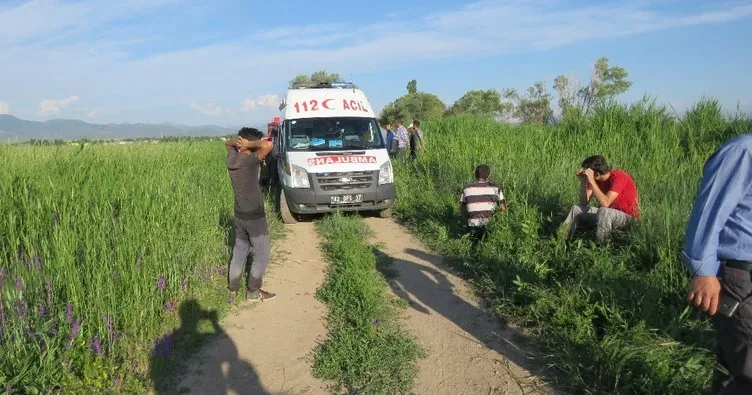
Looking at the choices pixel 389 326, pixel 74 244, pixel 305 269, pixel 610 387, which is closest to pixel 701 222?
pixel 610 387

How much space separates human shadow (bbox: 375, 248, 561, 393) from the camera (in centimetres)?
381

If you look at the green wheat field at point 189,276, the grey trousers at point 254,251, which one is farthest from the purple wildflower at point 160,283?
the grey trousers at point 254,251

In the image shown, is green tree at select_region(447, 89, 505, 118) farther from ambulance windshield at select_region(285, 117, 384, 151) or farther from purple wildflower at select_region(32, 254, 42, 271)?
purple wildflower at select_region(32, 254, 42, 271)

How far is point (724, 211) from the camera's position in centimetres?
204

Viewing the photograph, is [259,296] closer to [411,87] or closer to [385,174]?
[385,174]

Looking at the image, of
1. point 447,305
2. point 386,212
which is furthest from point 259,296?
point 386,212

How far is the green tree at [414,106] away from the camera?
2038 inches

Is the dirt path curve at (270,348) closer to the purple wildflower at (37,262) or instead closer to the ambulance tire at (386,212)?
the purple wildflower at (37,262)

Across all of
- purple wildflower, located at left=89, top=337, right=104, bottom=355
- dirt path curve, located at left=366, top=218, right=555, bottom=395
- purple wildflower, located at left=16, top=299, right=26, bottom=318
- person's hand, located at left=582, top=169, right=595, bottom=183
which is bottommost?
dirt path curve, located at left=366, top=218, right=555, bottom=395

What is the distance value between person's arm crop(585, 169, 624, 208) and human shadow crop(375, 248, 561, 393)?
1.91 m

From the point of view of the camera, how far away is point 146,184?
5.86 meters

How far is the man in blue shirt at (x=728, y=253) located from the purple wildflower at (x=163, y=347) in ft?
11.1

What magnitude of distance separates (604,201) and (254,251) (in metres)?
3.83

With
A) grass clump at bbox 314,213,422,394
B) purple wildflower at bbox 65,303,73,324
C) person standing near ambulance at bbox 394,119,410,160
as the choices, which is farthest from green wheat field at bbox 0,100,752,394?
person standing near ambulance at bbox 394,119,410,160
